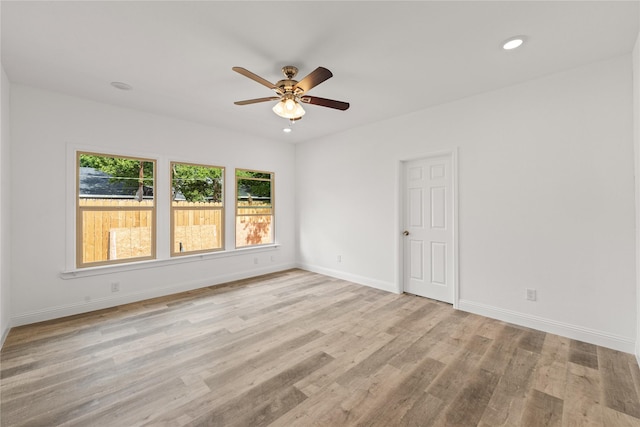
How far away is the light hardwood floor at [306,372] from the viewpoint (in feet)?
5.90

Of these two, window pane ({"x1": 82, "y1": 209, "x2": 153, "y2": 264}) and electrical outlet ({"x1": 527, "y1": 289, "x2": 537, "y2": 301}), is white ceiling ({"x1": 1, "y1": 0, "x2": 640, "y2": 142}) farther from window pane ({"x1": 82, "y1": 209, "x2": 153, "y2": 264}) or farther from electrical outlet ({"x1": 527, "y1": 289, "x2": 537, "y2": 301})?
electrical outlet ({"x1": 527, "y1": 289, "x2": 537, "y2": 301})

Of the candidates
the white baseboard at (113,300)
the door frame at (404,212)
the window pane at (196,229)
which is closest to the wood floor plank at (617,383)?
the door frame at (404,212)

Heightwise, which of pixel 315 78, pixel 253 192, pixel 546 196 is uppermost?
pixel 315 78

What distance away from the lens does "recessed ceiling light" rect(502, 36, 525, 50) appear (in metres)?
2.31

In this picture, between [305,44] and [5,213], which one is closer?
[305,44]

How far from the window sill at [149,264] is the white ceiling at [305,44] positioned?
7.43ft

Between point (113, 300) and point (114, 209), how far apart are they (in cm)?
127

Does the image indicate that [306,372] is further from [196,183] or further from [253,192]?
[253,192]

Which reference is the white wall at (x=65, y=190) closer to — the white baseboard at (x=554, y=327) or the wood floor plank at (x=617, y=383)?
the white baseboard at (x=554, y=327)

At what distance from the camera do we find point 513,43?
7.75ft

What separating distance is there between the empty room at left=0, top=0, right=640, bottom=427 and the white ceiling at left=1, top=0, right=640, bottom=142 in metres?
0.02

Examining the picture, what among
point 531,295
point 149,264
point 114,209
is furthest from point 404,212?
point 114,209

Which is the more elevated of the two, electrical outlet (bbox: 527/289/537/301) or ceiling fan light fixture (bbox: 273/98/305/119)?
ceiling fan light fixture (bbox: 273/98/305/119)

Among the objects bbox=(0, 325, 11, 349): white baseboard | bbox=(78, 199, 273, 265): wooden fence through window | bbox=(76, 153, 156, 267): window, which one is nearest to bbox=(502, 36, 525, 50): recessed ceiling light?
bbox=(78, 199, 273, 265): wooden fence through window
